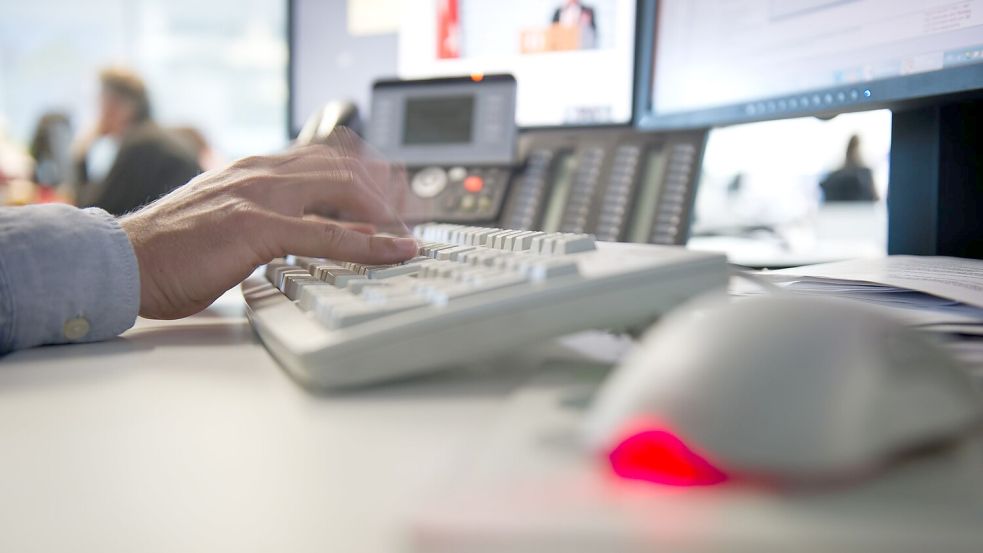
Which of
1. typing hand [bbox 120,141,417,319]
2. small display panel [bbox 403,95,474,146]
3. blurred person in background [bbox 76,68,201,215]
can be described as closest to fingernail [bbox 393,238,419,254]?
typing hand [bbox 120,141,417,319]

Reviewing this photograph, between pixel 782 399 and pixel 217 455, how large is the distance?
176mm

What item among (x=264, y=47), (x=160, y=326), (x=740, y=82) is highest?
(x=264, y=47)

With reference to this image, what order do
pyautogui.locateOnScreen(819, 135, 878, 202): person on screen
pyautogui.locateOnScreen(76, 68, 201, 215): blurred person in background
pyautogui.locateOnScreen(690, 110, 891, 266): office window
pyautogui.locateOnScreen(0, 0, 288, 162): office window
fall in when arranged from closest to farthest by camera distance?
1. pyautogui.locateOnScreen(690, 110, 891, 266): office window
2. pyautogui.locateOnScreen(819, 135, 878, 202): person on screen
3. pyautogui.locateOnScreen(76, 68, 201, 215): blurred person in background
4. pyautogui.locateOnScreen(0, 0, 288, 162): office window

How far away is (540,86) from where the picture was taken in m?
1.04

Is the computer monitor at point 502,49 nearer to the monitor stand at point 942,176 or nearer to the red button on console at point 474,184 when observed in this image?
the red button on console at point 474,184

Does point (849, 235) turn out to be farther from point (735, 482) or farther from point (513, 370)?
point (735, 482)

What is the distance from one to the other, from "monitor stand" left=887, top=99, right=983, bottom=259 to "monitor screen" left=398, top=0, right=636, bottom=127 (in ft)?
1.12

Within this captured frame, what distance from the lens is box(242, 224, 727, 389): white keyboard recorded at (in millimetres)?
331

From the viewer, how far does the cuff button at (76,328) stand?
1.57ft

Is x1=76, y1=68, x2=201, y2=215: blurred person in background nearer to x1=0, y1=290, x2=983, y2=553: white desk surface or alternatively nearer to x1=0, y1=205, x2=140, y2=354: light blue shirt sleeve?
x1=0, y1=205, x2=140, y2=354: light blue shirt sleeve

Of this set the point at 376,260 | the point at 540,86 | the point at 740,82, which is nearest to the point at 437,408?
the point at 376,260

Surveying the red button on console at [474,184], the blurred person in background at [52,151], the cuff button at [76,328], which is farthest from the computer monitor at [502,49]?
the blurred person in background at [52,151]

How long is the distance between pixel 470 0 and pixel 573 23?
0.53 feet

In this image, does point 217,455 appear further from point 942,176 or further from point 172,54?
point 172,54
